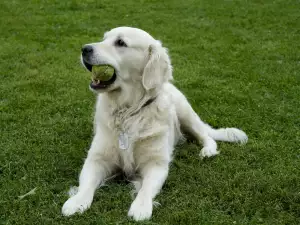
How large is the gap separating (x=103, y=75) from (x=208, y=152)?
4.30 feet

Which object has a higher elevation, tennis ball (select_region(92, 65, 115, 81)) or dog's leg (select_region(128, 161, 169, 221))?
tennis ball (select_region(92, 65, 115, 81))

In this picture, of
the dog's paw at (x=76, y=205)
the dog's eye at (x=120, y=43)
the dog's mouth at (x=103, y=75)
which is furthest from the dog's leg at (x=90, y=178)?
the dog's eye at (x=120, y=43)

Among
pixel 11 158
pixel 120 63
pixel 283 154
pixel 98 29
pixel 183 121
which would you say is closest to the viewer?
pixel 120 63

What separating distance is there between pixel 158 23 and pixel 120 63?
24.5 ft

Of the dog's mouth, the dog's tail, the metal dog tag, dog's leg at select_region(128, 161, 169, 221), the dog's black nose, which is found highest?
the dog's black nose

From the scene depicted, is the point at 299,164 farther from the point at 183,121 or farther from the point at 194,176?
the point at 183,121

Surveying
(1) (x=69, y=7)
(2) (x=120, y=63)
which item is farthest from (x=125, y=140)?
(1) (x=69, y=7)

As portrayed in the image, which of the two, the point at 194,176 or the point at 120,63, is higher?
the point at 120,63

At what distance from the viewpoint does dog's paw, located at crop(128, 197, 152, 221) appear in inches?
126

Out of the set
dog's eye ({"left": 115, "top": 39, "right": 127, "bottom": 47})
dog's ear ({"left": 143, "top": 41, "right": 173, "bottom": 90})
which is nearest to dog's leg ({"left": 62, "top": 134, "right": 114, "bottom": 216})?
dog's ear ({"left": 143, "top": 41, "right": 173, "bottom": 90})

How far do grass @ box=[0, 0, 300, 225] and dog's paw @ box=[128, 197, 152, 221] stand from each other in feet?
0.25

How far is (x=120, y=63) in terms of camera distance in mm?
3852

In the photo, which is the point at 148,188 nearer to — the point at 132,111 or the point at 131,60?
the point at 132,111

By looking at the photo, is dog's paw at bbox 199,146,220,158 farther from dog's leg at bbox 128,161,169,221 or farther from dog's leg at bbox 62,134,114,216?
dog's leg at bbox 62,134,114,216
